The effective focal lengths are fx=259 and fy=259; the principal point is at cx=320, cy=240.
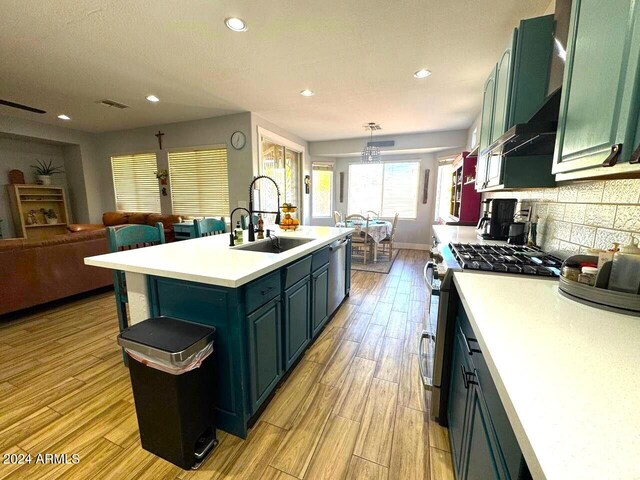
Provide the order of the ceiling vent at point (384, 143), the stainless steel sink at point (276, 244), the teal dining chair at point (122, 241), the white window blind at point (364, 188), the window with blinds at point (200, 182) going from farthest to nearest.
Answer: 1. the white window blind at point (364, 188)
2. the ceiling vent at point (384, 143)
3. the window with blinds at point (200, 182)
4. the stainless steel sink at point (276, 244)
5. the teal dining chair at point (122, 241)

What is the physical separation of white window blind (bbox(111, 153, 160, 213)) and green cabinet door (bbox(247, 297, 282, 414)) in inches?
194

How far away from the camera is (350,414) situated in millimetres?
1601

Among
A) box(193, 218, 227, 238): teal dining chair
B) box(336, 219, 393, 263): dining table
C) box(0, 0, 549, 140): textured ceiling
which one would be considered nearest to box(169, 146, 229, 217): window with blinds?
box(0, 0, 549, 140): textured ceiling

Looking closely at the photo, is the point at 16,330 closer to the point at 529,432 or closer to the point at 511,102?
the point at 529,432

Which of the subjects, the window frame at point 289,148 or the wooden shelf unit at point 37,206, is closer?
the window frame at point 289,148

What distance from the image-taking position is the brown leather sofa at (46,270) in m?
2.48

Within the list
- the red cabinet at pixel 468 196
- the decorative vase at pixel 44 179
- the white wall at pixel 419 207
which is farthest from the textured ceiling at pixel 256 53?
the white wall at pixel 419 207

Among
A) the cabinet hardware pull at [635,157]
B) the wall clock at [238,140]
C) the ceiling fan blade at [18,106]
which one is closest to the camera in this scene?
the cabinet hardware pull at [635,157]

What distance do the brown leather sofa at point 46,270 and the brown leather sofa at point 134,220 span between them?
1.54m

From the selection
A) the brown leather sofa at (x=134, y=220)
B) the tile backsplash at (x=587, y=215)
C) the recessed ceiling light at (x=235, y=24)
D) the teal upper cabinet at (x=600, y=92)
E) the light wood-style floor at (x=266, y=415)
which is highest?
the recessed ceiling light at (x=235, y=24)

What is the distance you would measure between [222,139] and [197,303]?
373cm

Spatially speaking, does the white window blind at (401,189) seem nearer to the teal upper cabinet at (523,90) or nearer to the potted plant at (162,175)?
the teal upper cabinet at (523,90)

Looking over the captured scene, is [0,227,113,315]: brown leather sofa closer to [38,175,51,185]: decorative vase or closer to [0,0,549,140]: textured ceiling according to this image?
[0,0,549,140]: textured ceiling

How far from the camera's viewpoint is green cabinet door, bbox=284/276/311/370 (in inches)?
68.2
